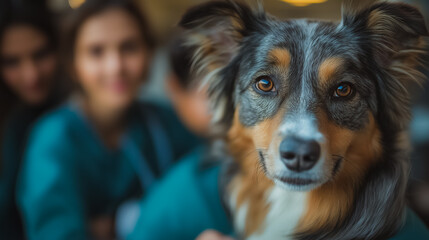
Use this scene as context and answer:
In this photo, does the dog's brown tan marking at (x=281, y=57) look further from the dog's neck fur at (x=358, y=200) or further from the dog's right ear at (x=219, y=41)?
the dog's neck fur at (x=358, y=200)

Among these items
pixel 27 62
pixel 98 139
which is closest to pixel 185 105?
pixel 98 139

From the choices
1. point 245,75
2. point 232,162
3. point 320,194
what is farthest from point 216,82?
point 320,194

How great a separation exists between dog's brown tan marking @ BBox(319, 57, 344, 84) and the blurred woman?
5.02 feet

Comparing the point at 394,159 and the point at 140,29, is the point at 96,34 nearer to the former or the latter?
the point at 140,29

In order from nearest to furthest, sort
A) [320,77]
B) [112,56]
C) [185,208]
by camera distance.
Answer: [320,77] < [185,208] < [112,56]

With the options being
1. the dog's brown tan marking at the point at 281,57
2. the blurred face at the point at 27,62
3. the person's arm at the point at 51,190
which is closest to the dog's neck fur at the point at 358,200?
the dog's brown tan marking at the point at 281,57

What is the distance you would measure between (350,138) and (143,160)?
A: 999mm

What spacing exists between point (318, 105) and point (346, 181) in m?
0.20

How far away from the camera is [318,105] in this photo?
699 millimetres

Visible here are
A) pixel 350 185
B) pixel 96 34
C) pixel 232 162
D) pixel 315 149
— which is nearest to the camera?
pixel 315 149

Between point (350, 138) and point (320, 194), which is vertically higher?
point (350, 138)

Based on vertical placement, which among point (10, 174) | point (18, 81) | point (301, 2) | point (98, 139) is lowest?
point (10, 174)

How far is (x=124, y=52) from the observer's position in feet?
5.29

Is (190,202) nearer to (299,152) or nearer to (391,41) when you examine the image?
(299,152)
